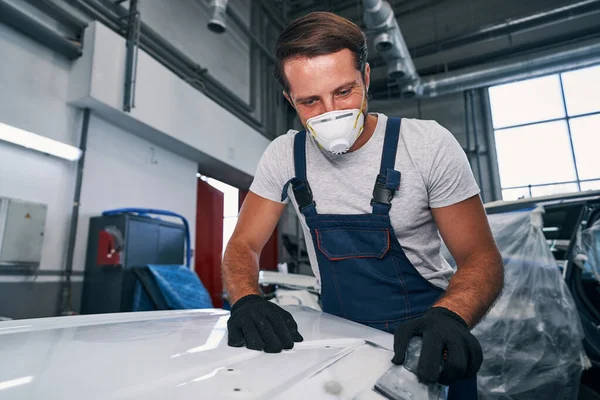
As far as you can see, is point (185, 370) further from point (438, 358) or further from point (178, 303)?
point (178, 303)

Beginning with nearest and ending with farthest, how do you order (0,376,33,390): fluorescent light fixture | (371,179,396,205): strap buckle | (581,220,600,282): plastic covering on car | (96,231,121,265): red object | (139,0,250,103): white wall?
(0,376,33,390): fluorescent light fixture
(371,179,396,205): strap buckle
(581,220,600,282): plastic covering on car
(96,231,121,265): red object
(139,0,250,103): white wall

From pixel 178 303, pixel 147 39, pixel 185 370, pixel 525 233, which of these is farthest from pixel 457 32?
pixel 185 370

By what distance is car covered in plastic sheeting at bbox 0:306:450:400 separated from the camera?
0.43m

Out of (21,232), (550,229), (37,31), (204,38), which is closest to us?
(550,229)

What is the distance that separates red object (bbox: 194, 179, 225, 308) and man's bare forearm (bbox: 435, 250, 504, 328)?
3687mm

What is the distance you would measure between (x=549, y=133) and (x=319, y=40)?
5.59 metres

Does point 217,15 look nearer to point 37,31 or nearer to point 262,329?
point 37,31

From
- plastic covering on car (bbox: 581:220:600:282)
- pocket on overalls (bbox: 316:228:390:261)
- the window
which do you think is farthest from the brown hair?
the window

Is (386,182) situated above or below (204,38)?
below

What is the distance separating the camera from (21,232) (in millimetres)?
2377

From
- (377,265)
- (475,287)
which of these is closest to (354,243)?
(377,265)

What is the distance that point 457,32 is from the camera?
5.44 meters

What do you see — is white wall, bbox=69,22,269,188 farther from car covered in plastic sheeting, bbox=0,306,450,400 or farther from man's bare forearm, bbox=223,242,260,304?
car covered in plastic sheeting, bbox=0,306,450,400

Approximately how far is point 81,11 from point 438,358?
11.2 ft
